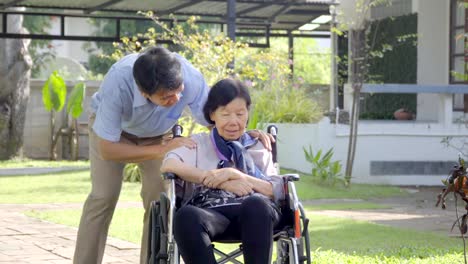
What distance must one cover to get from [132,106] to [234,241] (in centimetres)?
103

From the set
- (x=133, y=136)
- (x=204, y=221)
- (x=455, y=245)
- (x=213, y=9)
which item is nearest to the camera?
(x=204, y=221)

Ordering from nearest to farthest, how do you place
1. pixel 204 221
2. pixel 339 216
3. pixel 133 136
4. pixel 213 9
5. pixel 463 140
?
pixel 204 221 → pixel 133 136 → pixel 339 216 → pixel 463 140 → pixel 213 9

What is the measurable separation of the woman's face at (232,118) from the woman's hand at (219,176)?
0.26 m

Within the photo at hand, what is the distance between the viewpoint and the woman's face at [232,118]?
5.25 m

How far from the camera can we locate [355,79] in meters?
14.5

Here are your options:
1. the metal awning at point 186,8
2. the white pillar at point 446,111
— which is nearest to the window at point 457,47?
the white pillar at point 446,111

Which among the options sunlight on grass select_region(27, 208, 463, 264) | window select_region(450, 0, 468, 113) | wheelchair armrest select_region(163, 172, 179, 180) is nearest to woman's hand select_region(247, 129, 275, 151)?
wheelchair armrest select_region(163, 172, 179, 180)

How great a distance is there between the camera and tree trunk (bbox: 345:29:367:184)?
1424 centimetres

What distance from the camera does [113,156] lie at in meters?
5.48

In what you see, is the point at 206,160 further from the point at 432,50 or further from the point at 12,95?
the point at 12,95

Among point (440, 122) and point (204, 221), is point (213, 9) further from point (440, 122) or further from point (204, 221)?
point (204, 221)

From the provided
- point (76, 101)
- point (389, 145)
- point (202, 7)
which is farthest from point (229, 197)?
point (76, 101)

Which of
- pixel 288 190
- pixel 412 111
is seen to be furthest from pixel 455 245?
pixel 412 111

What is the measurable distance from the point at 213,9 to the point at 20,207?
7831mm
